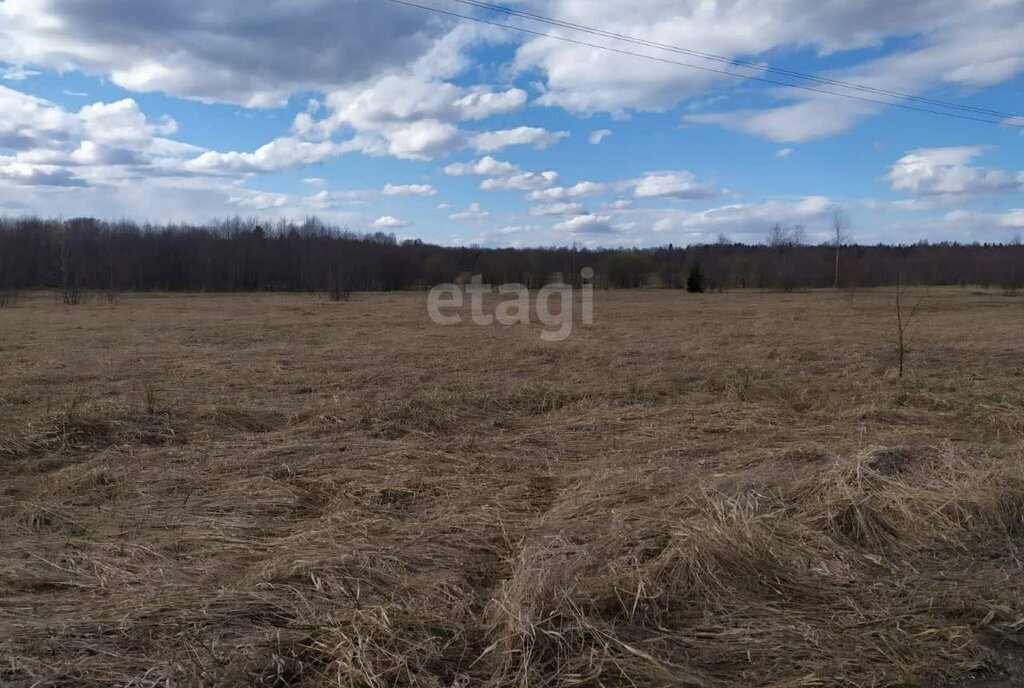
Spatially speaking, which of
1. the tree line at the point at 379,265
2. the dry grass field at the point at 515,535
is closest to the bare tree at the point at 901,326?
the dry grass field at the point at 515,535

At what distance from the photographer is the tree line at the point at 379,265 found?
6175cm

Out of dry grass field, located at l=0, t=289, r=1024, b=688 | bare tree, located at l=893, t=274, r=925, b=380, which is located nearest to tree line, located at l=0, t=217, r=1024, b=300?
bare tree, located at l=893, t=274, r=925, b=380

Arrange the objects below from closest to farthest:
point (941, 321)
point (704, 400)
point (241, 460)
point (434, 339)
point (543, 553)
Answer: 1. point (543, 553)
2. point (241, 460)
3. point (704, 400)
4. point (434, 339)
5. point (941, 321)

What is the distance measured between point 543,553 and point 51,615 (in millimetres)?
2268

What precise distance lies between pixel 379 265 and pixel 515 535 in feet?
226

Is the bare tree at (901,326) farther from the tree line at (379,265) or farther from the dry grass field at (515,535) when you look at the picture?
the tree line at (379,265)

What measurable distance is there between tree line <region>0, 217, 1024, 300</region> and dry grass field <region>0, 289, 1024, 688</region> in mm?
51691

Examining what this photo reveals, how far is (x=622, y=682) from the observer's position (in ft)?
8.79

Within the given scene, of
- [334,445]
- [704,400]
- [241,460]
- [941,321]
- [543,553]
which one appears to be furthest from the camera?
[941,321]

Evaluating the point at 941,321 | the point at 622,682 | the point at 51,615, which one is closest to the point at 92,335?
the point at 51,615

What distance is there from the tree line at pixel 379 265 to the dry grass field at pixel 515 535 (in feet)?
170

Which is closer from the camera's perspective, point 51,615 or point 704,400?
point 51,615

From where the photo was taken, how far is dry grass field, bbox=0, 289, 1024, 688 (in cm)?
278

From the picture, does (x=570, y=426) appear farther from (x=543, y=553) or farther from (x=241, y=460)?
(x=543, y=553)
